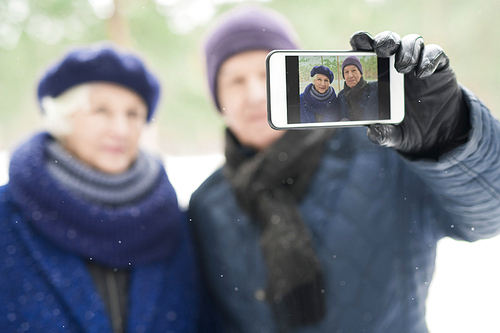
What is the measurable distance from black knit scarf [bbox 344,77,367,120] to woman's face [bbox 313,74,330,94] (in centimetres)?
3

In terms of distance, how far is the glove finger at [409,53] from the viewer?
0.42 metres

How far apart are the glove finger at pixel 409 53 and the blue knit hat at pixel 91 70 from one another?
0.69 meters

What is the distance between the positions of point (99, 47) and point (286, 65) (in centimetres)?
64

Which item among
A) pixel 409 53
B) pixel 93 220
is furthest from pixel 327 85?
pixel 93 220

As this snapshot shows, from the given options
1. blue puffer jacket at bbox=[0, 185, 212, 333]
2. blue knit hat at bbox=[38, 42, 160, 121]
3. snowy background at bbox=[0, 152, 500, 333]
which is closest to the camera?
blue puffer jacket at bbox=[0, 185, 212, 333]

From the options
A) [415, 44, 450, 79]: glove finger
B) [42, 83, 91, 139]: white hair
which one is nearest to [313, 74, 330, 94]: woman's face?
[415, 44, 450, 79]: glove finger

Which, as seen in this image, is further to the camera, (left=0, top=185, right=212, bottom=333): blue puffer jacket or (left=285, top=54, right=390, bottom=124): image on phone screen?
(left=0, top=185, right=212, bottom=333): blue puffer jacket

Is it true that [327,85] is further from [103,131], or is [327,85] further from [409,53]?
[103,131]

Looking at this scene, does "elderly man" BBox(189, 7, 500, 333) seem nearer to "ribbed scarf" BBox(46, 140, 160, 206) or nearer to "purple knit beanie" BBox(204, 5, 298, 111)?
"purple knit beanie" BBox(204, 5, 298, 111)

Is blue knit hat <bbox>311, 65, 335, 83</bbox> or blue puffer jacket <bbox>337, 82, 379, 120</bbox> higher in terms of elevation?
blue knit hat <bbox>311, 65, 335, 83</bbox>

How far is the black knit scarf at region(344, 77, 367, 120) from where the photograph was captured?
46cm

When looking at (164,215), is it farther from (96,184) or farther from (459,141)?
(459,141)

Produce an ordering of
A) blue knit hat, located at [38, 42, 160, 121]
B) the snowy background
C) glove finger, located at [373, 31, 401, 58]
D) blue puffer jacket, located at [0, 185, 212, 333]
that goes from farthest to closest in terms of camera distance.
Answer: the snowy background → blue knit hat, located at [38, 42, 160, 121] → blue puffer jacket, located at [0, 185, 212, 333] → glove finger, located at [373, 31, 401, 58]

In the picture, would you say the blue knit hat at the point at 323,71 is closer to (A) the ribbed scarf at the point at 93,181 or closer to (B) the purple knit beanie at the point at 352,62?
(B) the purple knit beanie at the point at 352,62
